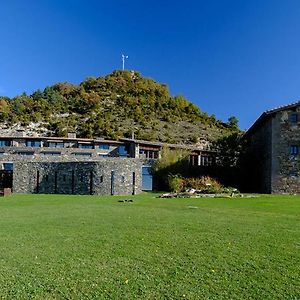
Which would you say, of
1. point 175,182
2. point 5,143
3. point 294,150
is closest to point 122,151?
point 5,143

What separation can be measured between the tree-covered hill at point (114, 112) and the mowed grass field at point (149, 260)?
55148mm

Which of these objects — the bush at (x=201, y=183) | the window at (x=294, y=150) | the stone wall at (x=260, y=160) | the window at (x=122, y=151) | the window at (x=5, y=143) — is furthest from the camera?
the window at (x=122, y=151)

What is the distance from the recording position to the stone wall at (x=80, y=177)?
31.7 m

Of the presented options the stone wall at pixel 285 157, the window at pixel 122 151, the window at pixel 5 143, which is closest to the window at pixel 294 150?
the stone wall at pixel 285 157

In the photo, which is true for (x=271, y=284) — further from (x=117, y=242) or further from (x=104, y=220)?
(x=104, y=220)

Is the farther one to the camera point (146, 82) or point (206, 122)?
point (146, 82)

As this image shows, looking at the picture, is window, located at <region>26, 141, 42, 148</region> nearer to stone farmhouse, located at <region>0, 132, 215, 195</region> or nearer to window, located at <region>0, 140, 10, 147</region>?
window, located at <region>0, 140, 10, 147</region>

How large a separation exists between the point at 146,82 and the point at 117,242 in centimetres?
9941

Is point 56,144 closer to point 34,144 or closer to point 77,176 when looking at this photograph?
point 34,144

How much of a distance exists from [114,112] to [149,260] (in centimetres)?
7866

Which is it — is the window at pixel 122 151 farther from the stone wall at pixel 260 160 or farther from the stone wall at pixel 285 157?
the stone wall at pixel 285 157

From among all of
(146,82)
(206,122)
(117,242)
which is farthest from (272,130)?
(146,82)

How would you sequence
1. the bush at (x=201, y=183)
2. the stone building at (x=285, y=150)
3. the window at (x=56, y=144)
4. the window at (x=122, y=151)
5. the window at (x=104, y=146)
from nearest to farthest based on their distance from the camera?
1. the stone building at (x=285, y=150)
2. the bush at (x=201, y=183)
3. the window at (x=122, y=151)
4. the window at (x=104, y=146)
5. the window at (x=56, y=144)

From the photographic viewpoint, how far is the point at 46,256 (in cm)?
826
